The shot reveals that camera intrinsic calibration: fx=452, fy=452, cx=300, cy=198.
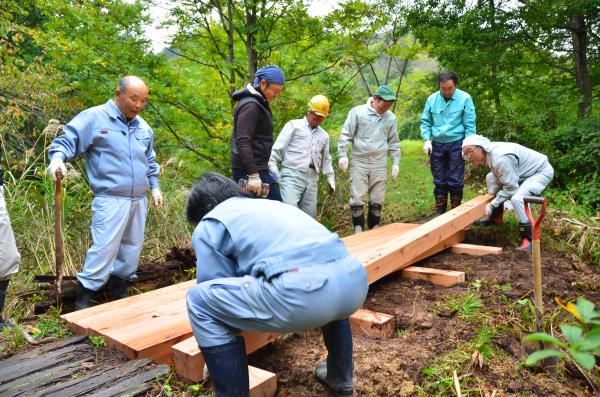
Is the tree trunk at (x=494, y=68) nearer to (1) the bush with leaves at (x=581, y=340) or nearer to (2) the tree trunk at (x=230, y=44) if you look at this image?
(2) the tree trunk at (x=230, y=44)

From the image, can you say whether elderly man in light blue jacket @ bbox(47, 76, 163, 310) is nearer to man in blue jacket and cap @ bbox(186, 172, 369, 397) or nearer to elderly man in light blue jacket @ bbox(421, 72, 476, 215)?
man in blue jacket and cap @ bbox(186, 172, 369, 397)

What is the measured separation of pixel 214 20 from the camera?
6188 mm

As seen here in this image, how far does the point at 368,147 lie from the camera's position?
536cm

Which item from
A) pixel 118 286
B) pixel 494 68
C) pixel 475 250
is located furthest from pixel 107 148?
pixel 494 68

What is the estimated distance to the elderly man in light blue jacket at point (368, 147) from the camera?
5352mm

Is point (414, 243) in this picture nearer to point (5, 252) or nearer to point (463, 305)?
point (463, 305)

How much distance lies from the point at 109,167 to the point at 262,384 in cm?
211

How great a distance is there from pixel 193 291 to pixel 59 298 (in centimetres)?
201

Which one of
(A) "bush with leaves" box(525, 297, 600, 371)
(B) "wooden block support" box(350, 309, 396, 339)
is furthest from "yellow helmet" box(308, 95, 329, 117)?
(A) "bush with leaves" box(525, 297, 600, 371)

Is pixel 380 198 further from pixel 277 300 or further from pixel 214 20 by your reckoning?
pixel 277 300

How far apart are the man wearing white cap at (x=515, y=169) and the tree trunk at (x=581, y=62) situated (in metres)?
3.58

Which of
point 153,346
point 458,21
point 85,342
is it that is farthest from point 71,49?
point 458,21

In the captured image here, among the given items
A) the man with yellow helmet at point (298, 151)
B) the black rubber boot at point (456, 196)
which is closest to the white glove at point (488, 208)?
the black rubber boot at point (456, 196)

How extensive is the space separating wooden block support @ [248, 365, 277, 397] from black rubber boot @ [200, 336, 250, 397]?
17 cm
